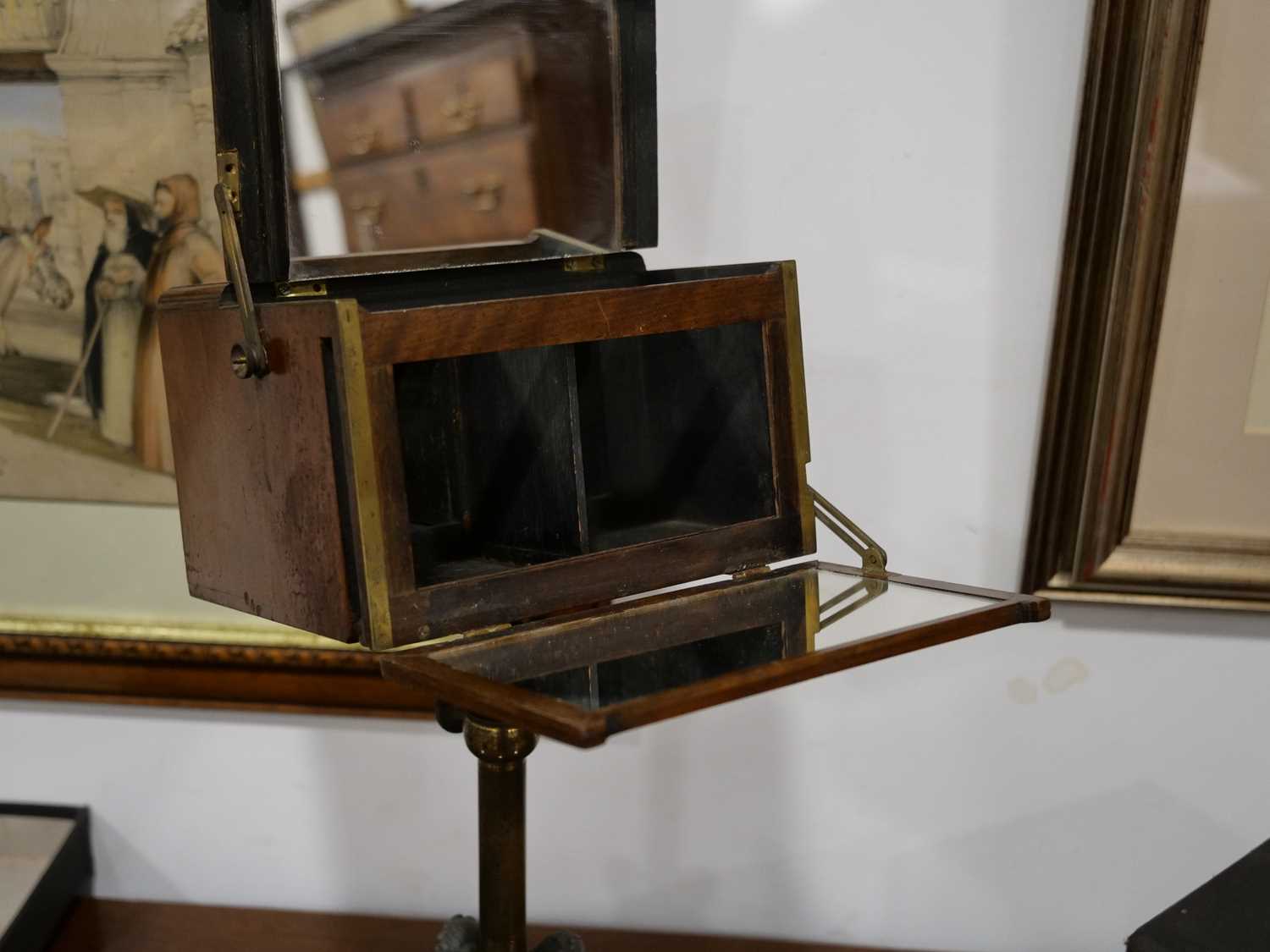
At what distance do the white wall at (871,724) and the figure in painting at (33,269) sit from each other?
0.57 meters

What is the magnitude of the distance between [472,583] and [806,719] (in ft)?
2.57

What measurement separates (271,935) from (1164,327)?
137 cm

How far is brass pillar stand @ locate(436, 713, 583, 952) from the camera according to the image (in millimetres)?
976

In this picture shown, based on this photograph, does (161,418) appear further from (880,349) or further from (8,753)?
(880,349)

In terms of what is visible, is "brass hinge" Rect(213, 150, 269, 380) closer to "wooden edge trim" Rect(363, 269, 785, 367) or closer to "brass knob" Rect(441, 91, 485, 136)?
"wooden edge trim" Rect(363, 269, 785, 367)

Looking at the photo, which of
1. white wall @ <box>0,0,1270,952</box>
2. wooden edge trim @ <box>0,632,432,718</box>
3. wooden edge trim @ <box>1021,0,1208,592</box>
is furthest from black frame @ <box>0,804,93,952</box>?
wooden edge trim @ <box>1021,0,1208,592</box>

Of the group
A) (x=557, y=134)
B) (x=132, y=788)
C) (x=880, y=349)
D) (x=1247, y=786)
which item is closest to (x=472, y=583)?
(x=557, y=134)

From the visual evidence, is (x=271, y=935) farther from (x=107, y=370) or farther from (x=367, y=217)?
(x=367, y=217)

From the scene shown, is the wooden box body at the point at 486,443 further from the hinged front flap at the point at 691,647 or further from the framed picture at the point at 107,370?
the framed picture at the point at 107,370

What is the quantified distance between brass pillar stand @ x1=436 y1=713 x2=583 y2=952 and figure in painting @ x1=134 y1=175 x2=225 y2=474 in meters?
0.72

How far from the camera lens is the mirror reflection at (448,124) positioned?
906mm

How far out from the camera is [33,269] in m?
1.44

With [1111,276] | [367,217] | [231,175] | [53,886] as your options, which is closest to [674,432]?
[367,217]

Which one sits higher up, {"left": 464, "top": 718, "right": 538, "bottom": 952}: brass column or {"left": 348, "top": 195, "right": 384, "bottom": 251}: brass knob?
{"left": 348, "top": 195, "right": 384, "bottom": 251}: brass knob
